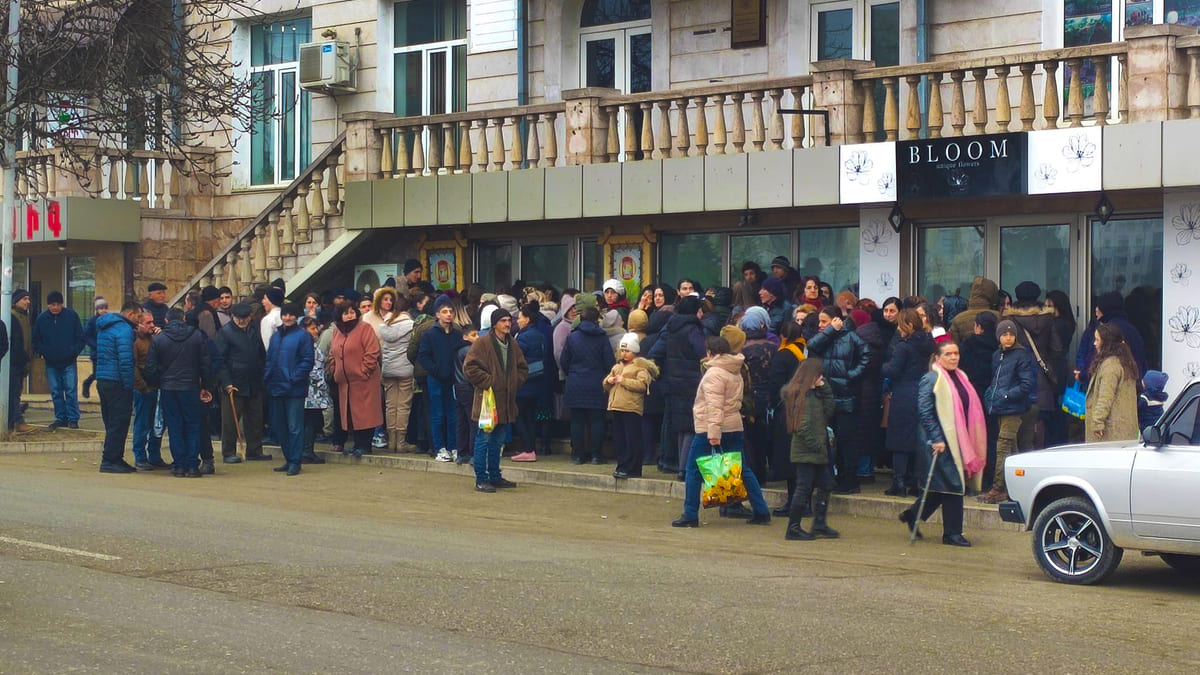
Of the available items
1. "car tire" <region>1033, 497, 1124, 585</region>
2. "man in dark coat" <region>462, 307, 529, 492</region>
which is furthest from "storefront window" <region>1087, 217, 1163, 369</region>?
"man in dark coat" <region>462, 307, 529, 492</region>

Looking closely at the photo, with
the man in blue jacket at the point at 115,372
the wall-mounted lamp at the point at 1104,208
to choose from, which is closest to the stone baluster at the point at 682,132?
the wall-mounted lamp at the point at 1104,208

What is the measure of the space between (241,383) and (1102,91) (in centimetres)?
933

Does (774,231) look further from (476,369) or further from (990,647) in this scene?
(990,647)

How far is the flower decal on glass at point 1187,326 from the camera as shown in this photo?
50.7 feet

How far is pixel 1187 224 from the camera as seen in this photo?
51.0 ft

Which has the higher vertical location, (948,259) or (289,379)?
(948,259)

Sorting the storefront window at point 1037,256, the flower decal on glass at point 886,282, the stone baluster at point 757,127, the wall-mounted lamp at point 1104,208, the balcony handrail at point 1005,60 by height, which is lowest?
the flower decal on glass at point 886,282

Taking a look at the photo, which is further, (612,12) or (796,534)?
(612,12)

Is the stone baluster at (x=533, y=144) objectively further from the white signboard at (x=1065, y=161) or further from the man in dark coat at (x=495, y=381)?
the white signboard at (x=1065, y=161)

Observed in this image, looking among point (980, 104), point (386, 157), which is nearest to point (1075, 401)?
point (980, 104)

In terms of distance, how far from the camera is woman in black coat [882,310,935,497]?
1402cm

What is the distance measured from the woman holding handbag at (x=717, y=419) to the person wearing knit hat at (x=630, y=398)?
86.2 inches

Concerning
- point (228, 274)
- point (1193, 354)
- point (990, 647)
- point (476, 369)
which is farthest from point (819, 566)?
point (228, 274)

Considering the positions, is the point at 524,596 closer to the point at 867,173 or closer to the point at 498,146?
the point at 867,173
